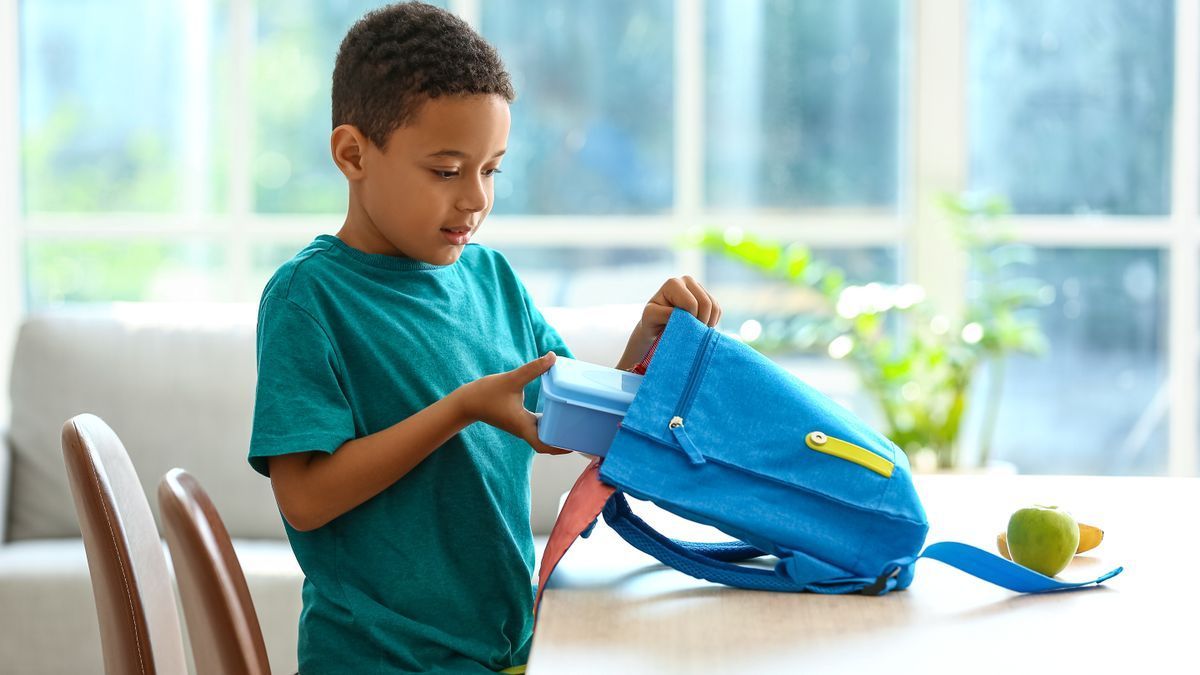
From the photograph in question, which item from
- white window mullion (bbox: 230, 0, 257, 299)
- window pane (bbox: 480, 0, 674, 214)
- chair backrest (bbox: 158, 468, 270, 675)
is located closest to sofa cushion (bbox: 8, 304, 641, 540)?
white window mullion (bbox: 230, 0, 257, 299)

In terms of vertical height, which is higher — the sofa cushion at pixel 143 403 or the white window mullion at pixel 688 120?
the white window mullion at pixel 688 120

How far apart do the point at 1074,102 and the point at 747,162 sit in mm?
1006

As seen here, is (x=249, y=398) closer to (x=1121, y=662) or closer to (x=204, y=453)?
(x=204, y=453)

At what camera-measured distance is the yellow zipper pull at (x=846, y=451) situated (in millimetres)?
982

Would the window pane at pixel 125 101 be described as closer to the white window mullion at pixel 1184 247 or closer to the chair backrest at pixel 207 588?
the white window mullion at pixel 1184 247

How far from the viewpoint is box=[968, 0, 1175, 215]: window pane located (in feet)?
11.8

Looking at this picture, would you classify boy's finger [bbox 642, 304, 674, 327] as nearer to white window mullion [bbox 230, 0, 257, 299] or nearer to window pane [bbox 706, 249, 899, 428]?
window pane [bbox 706, 249, 899, 428]

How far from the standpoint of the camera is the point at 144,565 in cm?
108

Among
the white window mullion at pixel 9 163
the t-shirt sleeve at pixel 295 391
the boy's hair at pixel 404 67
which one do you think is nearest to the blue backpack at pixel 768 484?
the t-shirt sleeve at pixel 295 391

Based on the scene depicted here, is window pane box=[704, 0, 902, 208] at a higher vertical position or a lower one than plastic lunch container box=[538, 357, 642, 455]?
higher

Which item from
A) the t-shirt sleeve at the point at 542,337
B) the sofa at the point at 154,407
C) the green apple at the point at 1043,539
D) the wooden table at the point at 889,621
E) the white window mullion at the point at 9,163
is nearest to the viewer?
the wooden table at the point at 889,621

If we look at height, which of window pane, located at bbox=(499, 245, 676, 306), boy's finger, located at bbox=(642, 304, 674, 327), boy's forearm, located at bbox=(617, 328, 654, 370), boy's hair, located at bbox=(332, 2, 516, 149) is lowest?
window pane, located at bbox=(499, 245, 676, 306)

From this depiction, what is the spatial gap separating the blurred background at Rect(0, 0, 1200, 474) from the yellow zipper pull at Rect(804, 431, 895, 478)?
2513 millimetres

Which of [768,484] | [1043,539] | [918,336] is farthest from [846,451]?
[918,336]
